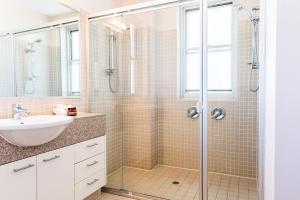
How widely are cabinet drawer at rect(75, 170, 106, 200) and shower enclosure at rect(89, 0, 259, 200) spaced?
0.34 meters

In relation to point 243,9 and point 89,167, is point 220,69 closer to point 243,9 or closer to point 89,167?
point 243,9

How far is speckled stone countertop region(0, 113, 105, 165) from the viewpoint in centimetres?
129

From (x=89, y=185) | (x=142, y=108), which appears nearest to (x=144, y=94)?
(x=142, y=108)

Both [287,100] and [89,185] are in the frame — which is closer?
[287,100]

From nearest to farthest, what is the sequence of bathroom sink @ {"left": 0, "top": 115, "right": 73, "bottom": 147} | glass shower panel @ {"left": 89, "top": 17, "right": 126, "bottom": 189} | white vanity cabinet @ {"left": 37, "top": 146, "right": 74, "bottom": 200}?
1. bathroom sink @ {"left": 0, "top": 115, "right": 73, "bottom": 147}
2. white vanity cabinet @ {"left": 37, "top": 146, "right": 74, "bottom": 200}
3. glass shower panel @ {"left": 89, "top": 17, "right": 126, "bottom": 189}

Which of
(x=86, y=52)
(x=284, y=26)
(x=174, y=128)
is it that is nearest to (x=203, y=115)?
(x=174, y=128)

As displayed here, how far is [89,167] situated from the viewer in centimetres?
193

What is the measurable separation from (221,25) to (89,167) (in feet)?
6.15

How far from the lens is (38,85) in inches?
79.9

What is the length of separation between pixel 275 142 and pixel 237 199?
1.43m

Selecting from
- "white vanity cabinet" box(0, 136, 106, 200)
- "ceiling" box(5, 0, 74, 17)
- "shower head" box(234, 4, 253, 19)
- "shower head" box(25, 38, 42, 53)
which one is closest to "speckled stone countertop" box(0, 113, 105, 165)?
"white vanity cabinet" box(0, 136, 106, 200)

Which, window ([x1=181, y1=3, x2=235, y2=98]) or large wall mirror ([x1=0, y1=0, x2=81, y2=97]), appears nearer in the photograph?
large wall mirror ([x1=0, y1=0, x2=81, y2=97])

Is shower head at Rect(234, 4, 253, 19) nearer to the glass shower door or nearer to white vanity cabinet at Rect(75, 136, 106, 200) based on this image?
the glass shower door

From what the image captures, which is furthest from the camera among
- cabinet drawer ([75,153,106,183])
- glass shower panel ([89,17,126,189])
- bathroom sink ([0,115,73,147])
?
glass shower panel ([89,17,126,189])
